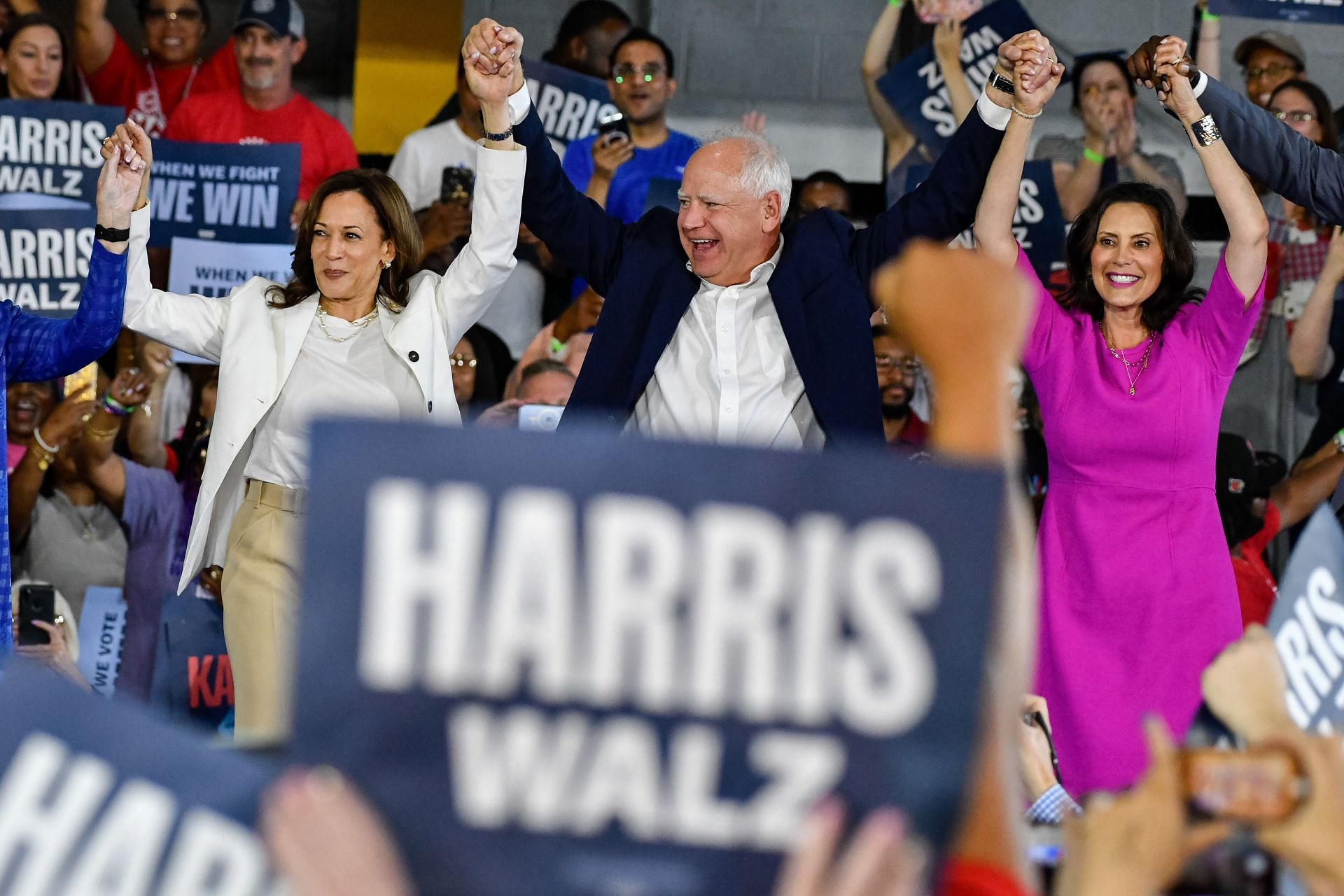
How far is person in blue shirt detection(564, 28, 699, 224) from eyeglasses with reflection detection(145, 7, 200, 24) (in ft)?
5.01

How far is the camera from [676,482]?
1.21 meters

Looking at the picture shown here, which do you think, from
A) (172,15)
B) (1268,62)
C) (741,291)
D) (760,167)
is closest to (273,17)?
(172,15)

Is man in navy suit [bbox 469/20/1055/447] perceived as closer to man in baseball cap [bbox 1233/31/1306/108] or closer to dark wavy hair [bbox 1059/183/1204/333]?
dark wavy hair [bbox 1059/183/1204/333]

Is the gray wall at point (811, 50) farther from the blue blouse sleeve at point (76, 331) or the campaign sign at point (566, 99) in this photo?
the blue blouse sleeve at point (76, 331)

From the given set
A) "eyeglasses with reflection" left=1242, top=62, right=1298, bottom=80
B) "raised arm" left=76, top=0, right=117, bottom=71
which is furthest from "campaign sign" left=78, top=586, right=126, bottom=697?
"eyeglasses with reflection" left=1242, top=62, right=1298, bottom=80

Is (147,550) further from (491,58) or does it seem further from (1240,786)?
(1240,786)

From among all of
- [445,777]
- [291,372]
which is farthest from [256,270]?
[445,777]

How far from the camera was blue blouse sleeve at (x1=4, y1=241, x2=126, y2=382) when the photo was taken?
353cm

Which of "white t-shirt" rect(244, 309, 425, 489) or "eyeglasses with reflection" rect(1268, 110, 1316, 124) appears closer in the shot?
"white t-shirt" rect(244, 309, 425, 489)

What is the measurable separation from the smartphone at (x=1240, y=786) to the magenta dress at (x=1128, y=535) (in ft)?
6.86

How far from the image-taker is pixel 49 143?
5.25 metres

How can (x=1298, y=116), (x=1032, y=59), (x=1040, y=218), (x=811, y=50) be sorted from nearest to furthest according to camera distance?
(x=1032, y=59)
(x=1298, y=116)
(x=1040, y=218)
(x=811, y=50)

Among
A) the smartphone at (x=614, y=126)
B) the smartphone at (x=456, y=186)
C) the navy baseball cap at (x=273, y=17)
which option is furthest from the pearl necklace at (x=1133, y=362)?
the navy baseball cap at (x=273, y=17)

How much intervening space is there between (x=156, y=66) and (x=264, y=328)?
2.91 m
